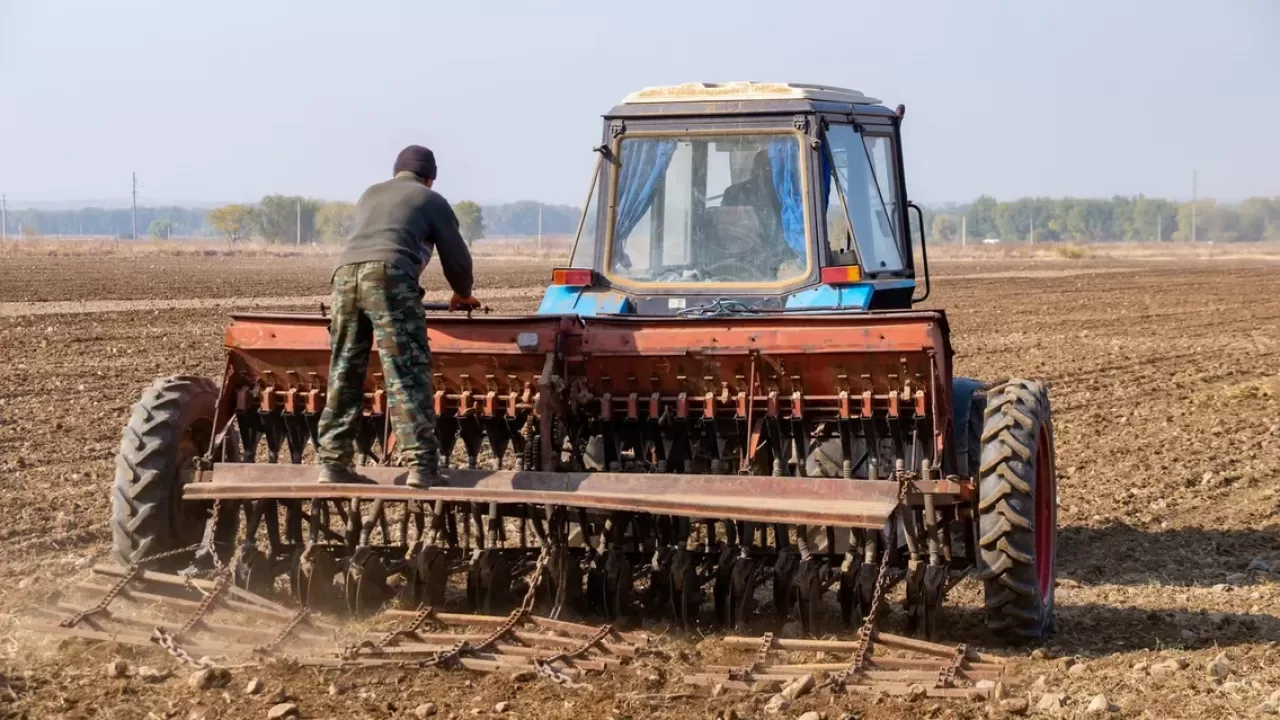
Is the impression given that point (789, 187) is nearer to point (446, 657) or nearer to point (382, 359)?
point (382, 359)

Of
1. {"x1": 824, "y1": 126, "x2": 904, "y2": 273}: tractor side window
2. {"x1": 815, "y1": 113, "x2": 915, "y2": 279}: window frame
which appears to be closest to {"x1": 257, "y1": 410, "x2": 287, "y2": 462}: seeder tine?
{"x1": 824, "y1": 126, "x2": 904, "y2": 273}: tractor side window

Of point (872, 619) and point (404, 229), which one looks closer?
point (872, 619)

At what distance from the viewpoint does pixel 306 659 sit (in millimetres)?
6141

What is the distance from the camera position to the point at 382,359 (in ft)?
22.1

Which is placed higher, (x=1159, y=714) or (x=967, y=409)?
(x=967, y=409)

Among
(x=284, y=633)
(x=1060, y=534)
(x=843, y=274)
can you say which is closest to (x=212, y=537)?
(x=284, y=633)

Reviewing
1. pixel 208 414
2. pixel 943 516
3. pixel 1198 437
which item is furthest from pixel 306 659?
pixel 1198 437

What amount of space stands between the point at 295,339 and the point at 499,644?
1835mm

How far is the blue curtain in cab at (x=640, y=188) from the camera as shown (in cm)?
854

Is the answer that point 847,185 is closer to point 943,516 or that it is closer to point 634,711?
point 943,516

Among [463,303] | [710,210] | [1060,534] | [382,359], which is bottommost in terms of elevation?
[1060,534]

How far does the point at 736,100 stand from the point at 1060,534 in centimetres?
325

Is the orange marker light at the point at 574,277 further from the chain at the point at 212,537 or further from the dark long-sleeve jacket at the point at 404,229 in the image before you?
the chain at the point at 212,537

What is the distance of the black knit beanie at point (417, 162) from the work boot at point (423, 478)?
1.26 meters
